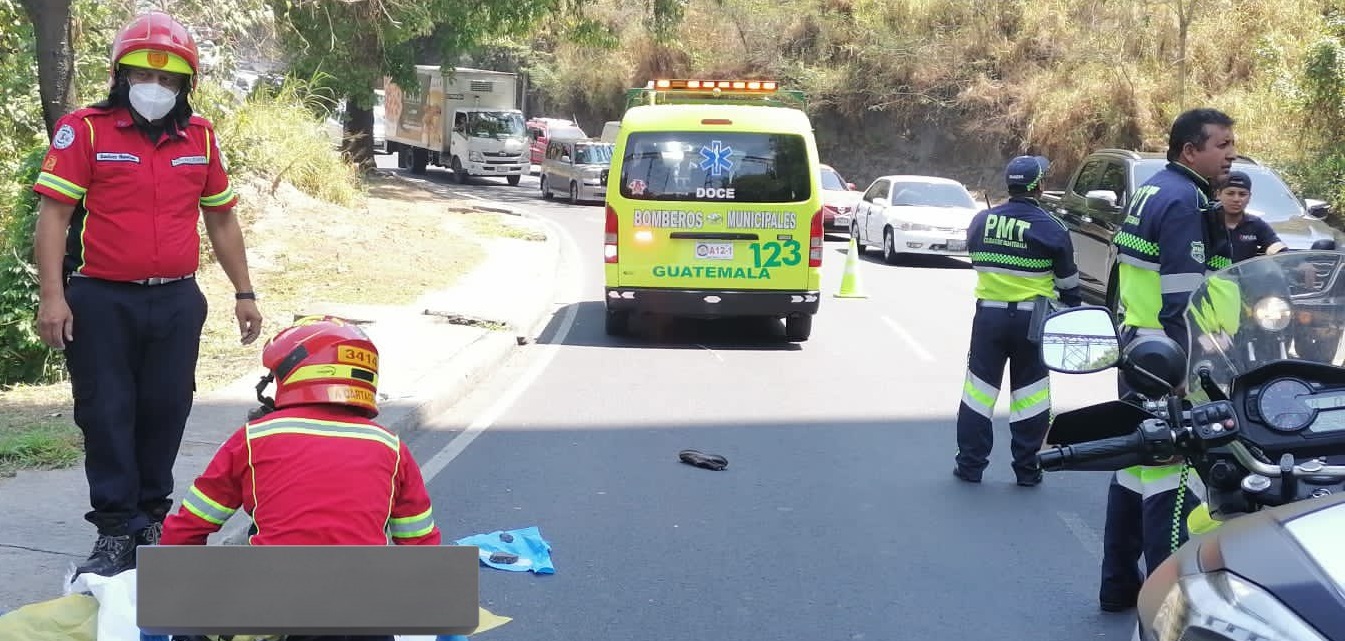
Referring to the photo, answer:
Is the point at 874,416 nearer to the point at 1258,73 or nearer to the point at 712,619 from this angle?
the point at 712,619

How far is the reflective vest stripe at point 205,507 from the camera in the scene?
3.46 meters

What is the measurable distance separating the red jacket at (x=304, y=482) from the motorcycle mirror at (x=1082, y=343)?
1.59m

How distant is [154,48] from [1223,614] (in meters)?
4.16

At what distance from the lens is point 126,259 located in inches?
205

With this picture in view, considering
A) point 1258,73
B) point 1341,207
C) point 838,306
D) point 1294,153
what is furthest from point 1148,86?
point 838,306

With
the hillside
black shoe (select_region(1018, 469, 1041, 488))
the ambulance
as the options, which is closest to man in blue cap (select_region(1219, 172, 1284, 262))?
black shoe (select_region(1018, 469, 1041, 488))

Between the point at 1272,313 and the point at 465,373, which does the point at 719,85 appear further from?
the point at 1272,313

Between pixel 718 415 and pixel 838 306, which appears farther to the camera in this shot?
Result: pixel 838 306

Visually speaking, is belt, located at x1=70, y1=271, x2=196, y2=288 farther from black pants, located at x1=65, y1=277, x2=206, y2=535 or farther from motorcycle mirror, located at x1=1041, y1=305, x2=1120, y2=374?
motorcycle mirror, located at x1=1041, y1=305, x2=1120, y2=374

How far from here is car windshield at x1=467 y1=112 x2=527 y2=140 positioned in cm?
4191

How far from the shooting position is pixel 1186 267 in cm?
551

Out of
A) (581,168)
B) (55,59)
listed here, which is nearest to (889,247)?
(581,168)

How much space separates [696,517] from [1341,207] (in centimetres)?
1802

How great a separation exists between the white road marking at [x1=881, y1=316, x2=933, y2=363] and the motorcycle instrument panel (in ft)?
32.1
